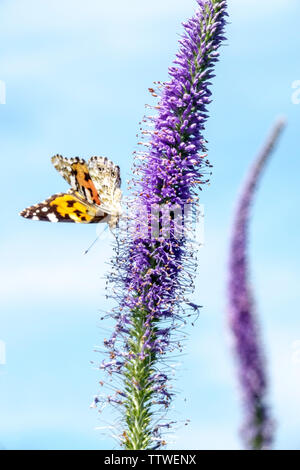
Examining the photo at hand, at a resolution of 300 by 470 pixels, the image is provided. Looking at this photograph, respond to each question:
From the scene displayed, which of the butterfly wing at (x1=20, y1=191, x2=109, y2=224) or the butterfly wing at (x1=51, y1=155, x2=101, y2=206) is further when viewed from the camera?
the butterfly wing at (x1=51, y1=155, x2=101, y2=206)

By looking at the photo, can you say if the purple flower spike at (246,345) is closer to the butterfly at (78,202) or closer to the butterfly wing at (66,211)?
the butterfly at (78,202)

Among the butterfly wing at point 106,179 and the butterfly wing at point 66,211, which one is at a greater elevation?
the butterfly wing at point 106,179

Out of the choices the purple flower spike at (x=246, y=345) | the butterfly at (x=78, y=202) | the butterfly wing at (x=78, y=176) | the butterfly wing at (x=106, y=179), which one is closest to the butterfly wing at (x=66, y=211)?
the butterfly at (x=78, y=202)

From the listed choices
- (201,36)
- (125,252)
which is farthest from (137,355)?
(201,36)

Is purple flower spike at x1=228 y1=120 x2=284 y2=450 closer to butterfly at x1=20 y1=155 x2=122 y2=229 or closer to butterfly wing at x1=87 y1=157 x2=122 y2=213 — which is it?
butterfly at x1=20 y1=155 x2=122 y2=229

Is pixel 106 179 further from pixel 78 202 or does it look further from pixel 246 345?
pixel 246 345

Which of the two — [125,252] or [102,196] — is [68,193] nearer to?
[102,196]

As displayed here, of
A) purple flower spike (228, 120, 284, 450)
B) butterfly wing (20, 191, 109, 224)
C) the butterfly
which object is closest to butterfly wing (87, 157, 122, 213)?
the butterfly
